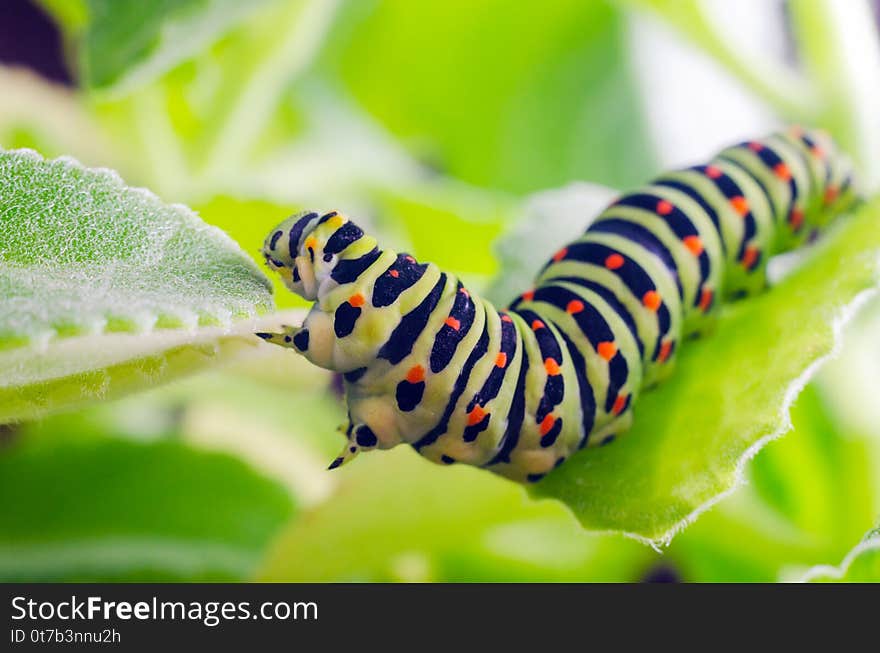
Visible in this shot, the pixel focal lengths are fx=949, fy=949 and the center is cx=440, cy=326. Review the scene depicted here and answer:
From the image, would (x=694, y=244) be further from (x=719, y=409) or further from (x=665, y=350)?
(x=719, y=409)

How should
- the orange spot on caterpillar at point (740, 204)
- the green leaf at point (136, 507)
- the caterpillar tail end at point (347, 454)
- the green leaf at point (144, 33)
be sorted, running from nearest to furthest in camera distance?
the caterpillar tail end at point (347, 454) < the green leaf at point (144, 33) < the orange spot on caterpillar at point (740, 204) < the green leaf at point (136, 507)

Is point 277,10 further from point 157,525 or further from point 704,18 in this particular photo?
point 157,525

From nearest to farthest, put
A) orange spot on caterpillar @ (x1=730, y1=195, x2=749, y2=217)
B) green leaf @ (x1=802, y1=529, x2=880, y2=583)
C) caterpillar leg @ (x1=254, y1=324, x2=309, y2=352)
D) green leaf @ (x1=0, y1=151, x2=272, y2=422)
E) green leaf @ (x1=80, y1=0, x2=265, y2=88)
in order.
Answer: green leaf @ (x1=0, y1=151, x2=272, y2=422) → green leaf @ (x1=802, y1=529, x2=880, y2=583) → caterpillar leg @ (x1=254, y1=324, x2=309, y2=352) → green leaf @ (x1=80, y1=0, x2=265, y2=88) → orange spot on caterpillar @ (x1=730, y1=195, x2=749, y2=217)

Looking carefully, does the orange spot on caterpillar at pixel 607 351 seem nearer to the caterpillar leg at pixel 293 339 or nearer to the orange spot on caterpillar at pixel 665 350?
the orange spot on caterpillar at pixel 665 350

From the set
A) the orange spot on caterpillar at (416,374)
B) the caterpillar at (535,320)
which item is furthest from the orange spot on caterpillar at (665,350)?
the orange spot on caterpillar at (416,374)

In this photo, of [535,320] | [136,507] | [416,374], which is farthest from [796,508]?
[136,507]

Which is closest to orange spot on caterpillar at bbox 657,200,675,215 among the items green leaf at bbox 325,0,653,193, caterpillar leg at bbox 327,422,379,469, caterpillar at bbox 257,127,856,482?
caterpillar at bbox 257,127,856,482

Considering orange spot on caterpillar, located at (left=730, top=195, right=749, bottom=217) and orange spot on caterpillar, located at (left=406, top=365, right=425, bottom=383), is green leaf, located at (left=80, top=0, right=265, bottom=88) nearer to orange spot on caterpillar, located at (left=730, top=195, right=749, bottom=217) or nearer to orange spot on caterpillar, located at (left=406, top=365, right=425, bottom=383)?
orange spot on caterpillar, located at (left=406, top=365, right=425, bottom=383)
